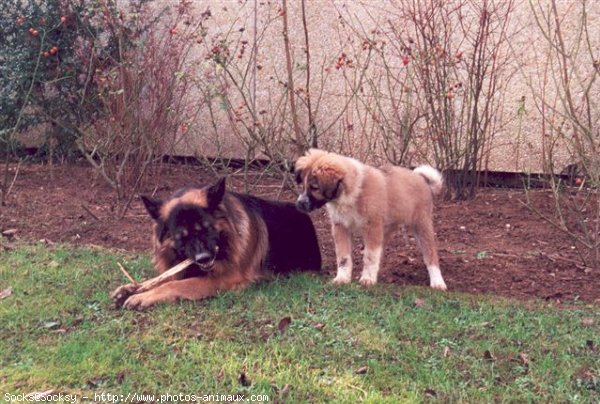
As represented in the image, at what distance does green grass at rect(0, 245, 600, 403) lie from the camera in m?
4.80

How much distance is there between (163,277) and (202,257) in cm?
41

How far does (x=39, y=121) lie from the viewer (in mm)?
11883

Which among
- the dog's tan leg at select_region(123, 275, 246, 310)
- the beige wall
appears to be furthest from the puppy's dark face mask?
the beige wall

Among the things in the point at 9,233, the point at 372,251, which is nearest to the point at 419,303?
the point at 372,251

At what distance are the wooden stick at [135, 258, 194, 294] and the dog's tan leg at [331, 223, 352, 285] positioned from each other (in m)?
1.33

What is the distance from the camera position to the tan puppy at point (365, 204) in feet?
23.0

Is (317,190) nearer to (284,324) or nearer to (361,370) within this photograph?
(284,324)

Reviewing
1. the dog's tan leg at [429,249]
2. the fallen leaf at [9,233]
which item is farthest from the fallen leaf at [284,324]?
the fallen leaf at [9,233]

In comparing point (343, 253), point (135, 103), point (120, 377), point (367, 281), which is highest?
point (135, 103)

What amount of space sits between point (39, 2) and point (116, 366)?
797cm

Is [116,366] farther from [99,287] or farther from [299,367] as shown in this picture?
[99,287]

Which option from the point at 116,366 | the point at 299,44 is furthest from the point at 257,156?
the point at 116,366

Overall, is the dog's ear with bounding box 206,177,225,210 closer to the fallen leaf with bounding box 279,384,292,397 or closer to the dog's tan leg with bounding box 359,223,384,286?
the dog's tan leg with bounding box 359,223,384,286

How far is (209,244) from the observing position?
6504 mm
